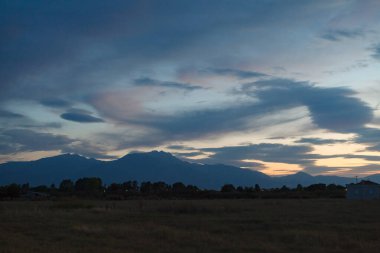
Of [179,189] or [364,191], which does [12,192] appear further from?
[364,191]

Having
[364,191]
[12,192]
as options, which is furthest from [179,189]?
[364,191]

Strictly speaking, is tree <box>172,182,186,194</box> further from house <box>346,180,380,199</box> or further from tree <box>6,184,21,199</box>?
house <box>346,180,380,199</box>

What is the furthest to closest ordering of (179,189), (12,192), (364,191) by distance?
(179,189)
(12,192)
(364,191)

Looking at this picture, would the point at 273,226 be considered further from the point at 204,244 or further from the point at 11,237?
the point at 11,237

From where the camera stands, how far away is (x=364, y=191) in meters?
92.7

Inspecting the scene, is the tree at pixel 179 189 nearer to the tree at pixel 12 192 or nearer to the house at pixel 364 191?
the tree at pixel 12 192

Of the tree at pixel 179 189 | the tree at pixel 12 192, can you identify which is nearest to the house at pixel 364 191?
the tree at pixel 179 189

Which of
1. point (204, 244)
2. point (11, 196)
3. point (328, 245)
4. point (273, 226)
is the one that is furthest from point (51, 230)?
point (11, 196)

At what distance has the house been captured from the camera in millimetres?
91419

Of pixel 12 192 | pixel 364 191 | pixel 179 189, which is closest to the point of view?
pixel 364 191

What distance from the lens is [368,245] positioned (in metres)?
20.5

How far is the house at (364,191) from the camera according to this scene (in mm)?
91419

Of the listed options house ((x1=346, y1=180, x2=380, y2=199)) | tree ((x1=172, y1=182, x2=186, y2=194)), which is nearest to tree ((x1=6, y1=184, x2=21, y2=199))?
tree ((x1=172, y1=182, x2=186, y2=194))

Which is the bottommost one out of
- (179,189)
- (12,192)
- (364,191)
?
(12,192)
